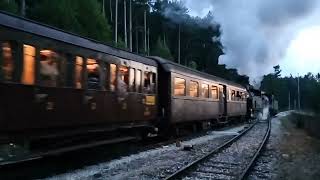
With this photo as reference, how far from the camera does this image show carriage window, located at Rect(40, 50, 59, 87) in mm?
10641

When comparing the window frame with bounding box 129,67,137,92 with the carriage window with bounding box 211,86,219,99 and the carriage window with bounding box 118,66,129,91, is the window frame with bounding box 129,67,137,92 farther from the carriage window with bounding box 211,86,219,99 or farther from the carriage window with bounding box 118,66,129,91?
the carriage window with bounding box 211,86,219,99

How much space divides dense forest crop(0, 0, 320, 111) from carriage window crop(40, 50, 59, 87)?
7718 mm

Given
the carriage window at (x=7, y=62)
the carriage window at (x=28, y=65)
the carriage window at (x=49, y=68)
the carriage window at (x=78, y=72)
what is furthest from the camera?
the carriage window at (x=78, y=72)

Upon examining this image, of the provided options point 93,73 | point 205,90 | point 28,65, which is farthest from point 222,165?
point 205,90

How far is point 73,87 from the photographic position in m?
11.9

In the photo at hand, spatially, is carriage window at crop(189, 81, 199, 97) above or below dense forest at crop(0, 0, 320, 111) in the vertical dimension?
below

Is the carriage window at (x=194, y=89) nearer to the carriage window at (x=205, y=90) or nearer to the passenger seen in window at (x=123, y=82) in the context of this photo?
the carriage window at (x=205, y=90)

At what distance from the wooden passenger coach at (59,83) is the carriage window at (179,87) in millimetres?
3950

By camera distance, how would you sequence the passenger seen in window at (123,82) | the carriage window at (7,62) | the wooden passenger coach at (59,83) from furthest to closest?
the passenger seen in window at (123,82), the wooden passenger coach at (59,83), the carriage window at (7,62)

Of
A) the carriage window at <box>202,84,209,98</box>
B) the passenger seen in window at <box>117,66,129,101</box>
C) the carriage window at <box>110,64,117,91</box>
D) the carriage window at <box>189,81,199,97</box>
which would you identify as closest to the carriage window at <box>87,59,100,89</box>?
the carriage window at <box>110,64,117,91</box>

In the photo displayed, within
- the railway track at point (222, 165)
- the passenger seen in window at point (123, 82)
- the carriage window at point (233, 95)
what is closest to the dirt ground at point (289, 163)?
the railway track at point (222, 165)

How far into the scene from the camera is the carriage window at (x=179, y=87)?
19898 mm

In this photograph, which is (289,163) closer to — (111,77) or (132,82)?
(132,82)

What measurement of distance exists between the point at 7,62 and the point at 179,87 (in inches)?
451
